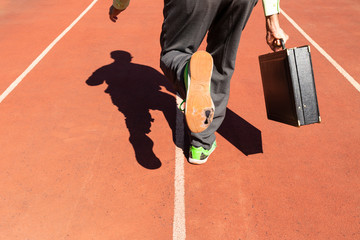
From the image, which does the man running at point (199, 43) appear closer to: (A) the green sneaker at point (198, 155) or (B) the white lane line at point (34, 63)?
(A) the green sneaker at point (198, 155)

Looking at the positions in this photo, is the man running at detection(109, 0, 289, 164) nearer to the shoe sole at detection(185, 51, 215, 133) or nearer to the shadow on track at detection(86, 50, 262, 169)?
the shoe sole at detection(185, 51, 215, 133)

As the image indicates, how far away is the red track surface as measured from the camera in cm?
275

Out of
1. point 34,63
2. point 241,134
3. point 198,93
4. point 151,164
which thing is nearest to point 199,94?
point 198,93

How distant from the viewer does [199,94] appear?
2115 millimetres

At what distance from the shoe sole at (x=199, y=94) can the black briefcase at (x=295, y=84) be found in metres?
0.89

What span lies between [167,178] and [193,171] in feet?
0.97

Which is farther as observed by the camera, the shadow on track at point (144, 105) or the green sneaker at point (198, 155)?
the shadow on track at point (144, 105)

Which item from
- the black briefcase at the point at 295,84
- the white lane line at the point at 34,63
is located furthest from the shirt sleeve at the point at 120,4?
the white lane line at the point at 34,63

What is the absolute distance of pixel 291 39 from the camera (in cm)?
691

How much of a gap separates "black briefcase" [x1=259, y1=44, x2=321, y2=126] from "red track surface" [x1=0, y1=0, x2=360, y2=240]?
0.77m

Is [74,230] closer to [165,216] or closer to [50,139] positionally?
[165,216]

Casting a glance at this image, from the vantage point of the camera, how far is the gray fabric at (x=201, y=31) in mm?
2324

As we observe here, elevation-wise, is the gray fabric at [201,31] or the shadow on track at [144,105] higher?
the gray fabric at [201,31]

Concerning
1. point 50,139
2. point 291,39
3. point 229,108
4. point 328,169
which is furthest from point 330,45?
point 50,139
